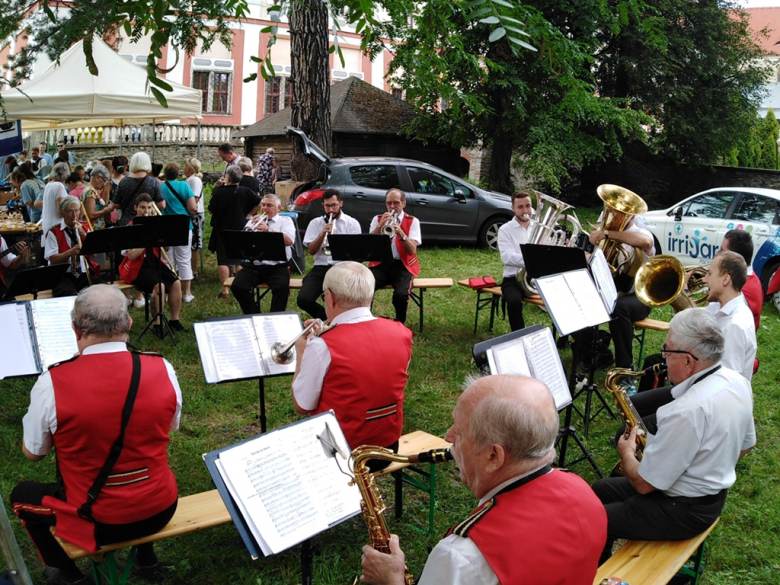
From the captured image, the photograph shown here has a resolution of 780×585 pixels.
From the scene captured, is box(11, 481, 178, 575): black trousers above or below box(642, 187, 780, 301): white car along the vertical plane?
below

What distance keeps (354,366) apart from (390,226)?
3.90m

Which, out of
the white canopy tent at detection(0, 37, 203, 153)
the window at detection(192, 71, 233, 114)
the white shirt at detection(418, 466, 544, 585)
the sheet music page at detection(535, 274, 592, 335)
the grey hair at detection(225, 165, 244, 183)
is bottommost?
the white shirt at detection(418, 466, 544, 585)

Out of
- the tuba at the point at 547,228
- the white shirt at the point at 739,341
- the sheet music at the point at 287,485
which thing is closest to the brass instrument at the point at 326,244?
the tuba at the point at 547,228

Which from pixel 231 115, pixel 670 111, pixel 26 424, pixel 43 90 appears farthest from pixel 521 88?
pixel 231 115

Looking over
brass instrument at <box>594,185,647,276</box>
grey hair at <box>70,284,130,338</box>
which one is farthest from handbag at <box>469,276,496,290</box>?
grey hair at <box>70,284,130,338</box>

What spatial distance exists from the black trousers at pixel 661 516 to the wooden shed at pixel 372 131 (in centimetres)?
1630

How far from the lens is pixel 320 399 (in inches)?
140

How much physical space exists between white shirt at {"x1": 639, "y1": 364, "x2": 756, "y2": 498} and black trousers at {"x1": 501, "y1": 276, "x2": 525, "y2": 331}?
12.6 ft

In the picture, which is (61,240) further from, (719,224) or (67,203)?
(719,224)

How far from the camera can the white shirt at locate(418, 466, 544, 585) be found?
1.83 m

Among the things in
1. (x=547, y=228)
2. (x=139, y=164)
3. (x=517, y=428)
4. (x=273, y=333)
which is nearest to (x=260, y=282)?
(x=139, y=164)

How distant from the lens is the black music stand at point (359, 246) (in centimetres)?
662

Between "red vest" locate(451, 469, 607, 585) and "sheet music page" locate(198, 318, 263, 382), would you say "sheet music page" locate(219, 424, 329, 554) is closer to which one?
"red vest" locate(451, 469, 607, 585)

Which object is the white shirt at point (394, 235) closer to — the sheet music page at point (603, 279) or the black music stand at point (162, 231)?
the black music stand at point (162, 231)
